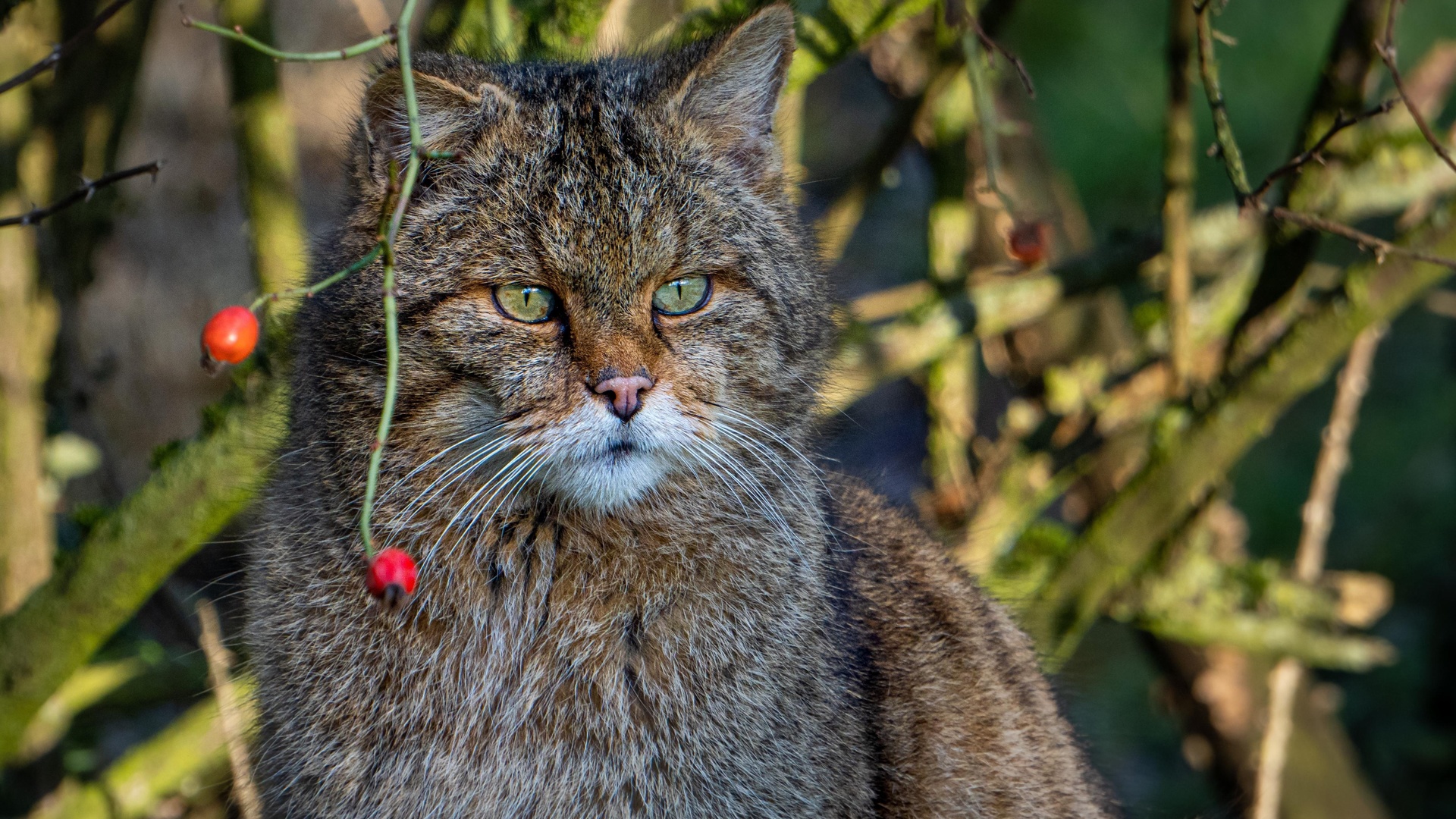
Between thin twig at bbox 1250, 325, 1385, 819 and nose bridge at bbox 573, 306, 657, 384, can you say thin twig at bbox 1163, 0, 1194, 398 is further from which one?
nose bridge at bbox 573, 306, 657, 384

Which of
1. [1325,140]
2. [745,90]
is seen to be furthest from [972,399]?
[745,90]

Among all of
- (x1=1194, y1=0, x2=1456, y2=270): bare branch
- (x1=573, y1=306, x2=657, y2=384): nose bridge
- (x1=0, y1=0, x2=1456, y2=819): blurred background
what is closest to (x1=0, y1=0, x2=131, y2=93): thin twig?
(x1=0, y1=0, x2=1456, y2=819): blurred background

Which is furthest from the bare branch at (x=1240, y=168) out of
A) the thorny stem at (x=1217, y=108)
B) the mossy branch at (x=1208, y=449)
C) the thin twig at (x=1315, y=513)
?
the thin twig at (x=1315, y=513)

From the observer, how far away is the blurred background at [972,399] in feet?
9.98

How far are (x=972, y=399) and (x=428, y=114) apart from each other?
3.36 m

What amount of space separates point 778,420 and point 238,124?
5.80 ft

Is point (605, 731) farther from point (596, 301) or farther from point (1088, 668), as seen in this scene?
point (1088, 668)

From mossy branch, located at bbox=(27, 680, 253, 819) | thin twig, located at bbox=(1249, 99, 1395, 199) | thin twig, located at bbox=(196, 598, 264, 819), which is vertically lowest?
mossy branch, located at bbox=(27, 680, 253, 819)

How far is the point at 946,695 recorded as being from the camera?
267 cm

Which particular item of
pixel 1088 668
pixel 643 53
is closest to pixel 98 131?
pixel 643 53

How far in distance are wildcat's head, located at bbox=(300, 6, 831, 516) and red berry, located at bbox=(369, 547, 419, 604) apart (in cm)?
35

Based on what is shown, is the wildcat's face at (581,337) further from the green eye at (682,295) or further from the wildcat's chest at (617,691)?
the wildcat's chest at (617,691)

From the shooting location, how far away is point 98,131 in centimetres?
399

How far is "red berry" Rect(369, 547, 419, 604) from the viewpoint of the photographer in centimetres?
167
